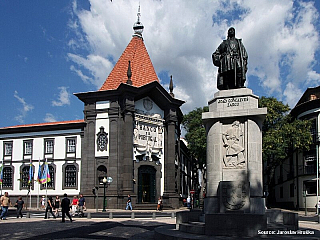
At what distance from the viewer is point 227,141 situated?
516 inches

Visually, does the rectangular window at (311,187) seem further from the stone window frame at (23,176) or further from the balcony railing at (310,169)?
the stone window frame at (23,176)

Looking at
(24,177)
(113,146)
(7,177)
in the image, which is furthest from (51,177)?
(113,146)

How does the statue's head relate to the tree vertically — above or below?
above

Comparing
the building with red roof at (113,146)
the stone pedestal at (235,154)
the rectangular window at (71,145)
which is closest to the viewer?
the stone pedestal at (235,154)

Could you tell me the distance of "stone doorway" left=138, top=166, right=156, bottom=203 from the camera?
1528 inches

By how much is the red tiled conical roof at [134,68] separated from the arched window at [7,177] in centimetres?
1419

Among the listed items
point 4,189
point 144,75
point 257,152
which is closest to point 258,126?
point 257,152

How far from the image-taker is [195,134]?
4512 centimetres

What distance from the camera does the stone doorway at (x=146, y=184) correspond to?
38.8 m

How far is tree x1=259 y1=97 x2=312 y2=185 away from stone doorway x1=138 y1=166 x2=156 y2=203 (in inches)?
437

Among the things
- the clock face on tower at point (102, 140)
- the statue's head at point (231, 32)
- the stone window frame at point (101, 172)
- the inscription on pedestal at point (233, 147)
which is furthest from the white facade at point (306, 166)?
the inscription on pedestal at point (233, 147)

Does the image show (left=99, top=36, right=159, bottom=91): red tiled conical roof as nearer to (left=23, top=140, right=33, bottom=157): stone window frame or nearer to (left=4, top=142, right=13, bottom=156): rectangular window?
(left=23, top=140, right=33, bottom=157): stone window frame

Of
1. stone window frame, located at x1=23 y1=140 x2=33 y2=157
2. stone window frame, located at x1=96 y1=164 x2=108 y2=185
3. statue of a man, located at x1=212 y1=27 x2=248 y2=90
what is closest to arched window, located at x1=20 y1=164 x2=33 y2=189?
stone window frame, located at x1=23 y1=140 x2=33 y2=157

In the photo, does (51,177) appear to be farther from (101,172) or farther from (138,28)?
(138,28)
